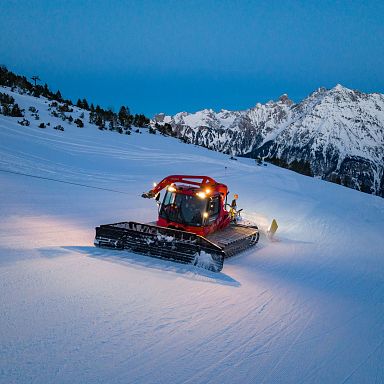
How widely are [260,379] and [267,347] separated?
942mm

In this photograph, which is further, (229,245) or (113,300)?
(229,245)

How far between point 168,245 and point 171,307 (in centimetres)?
290

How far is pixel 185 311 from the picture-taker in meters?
7.01

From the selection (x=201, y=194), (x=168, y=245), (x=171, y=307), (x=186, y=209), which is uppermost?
(x=201, y=194)

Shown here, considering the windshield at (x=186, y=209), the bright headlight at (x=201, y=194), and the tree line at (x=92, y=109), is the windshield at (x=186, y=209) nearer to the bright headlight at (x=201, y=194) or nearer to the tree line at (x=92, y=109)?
→ the bright headlight at (x=201, y=194)

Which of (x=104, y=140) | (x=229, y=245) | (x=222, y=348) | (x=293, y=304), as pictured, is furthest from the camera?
(x=104, y=140)

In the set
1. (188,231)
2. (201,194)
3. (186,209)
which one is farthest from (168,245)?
(201,194)

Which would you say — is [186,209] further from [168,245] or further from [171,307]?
[171,307]

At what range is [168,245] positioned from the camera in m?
9.89

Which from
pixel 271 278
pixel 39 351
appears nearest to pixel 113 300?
pixel 39 351

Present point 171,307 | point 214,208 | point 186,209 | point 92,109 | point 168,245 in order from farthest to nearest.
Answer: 1. point 92,109
2. point 214,208
3. point 186,209
4. point 168,245
5. point 171,307

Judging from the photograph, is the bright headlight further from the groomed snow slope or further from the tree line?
the tree line

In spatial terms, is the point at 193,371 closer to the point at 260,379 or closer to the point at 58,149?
the point at 260,379

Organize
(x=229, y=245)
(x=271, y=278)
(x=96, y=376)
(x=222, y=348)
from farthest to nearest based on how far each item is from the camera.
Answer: (x=229, y=245)
(x=271, y=278)
(x=222, y=348)
(x=96, y=376)
